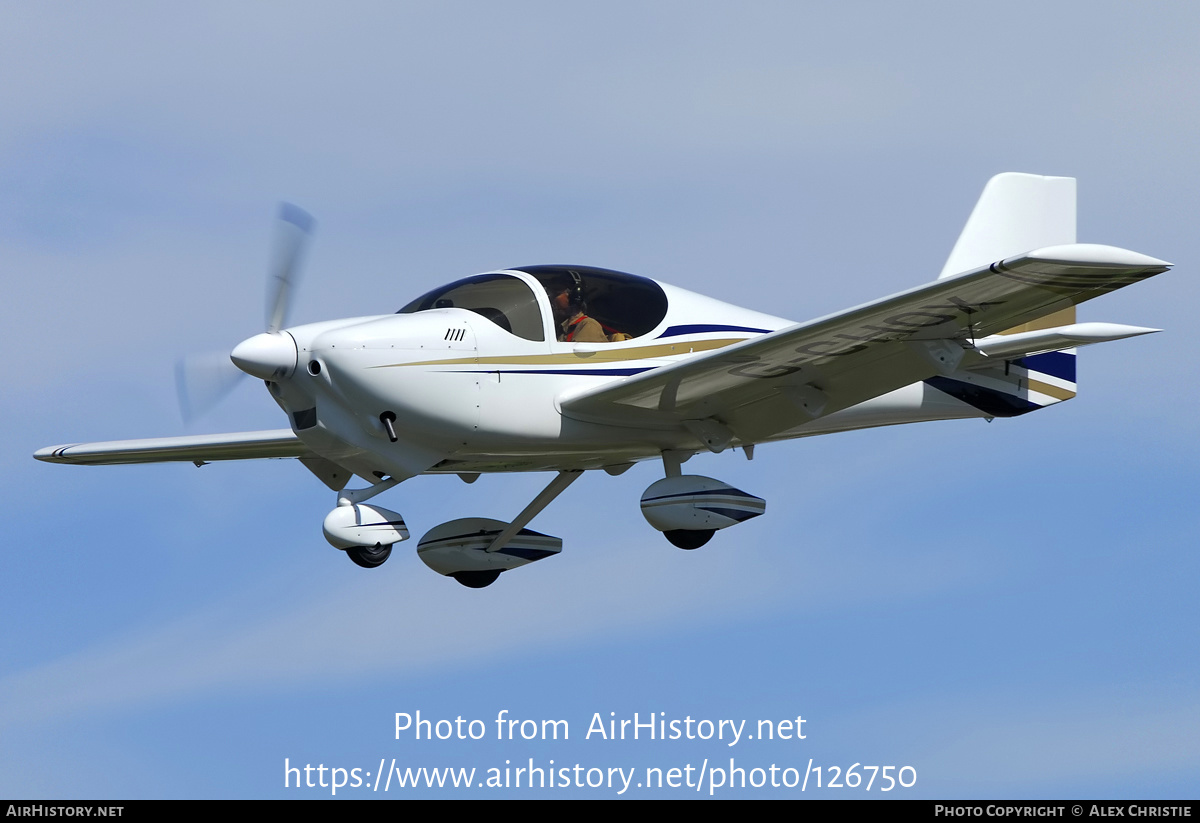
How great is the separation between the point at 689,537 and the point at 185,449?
6.23 m

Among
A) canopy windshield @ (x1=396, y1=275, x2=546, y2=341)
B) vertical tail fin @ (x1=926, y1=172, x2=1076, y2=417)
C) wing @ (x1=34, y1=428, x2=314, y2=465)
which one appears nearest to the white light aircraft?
canopy windshield @ (x1=396, y1=275, x2=546, y2=341)

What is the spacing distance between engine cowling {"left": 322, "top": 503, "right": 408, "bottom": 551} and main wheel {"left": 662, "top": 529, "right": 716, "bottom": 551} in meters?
2.40

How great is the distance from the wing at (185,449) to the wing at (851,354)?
14.5 ft

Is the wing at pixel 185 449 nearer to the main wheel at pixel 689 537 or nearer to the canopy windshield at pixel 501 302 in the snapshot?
the canopy windshield at pixel 501 302

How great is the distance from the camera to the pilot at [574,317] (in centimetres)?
1256

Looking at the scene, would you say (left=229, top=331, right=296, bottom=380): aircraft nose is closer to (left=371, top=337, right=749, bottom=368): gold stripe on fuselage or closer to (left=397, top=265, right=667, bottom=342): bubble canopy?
(left=371, top=337, right=749, bottom=368): gold stripe on fuselage

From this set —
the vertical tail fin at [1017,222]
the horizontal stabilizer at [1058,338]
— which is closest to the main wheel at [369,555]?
the horizontal stabilizer at [1058,338]

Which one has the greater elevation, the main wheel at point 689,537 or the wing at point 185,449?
the wing at point 185,449

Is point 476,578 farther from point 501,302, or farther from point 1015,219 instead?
point 1015,219

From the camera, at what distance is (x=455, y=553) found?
14.0 meters

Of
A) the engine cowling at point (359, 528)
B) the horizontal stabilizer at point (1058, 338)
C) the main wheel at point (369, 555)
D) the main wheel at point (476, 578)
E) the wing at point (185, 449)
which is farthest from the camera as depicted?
the wing at point (185, 449)

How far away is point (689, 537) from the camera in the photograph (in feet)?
42.4

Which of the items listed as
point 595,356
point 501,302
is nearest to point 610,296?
point 595,356

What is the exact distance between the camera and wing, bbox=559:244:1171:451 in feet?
33.3
